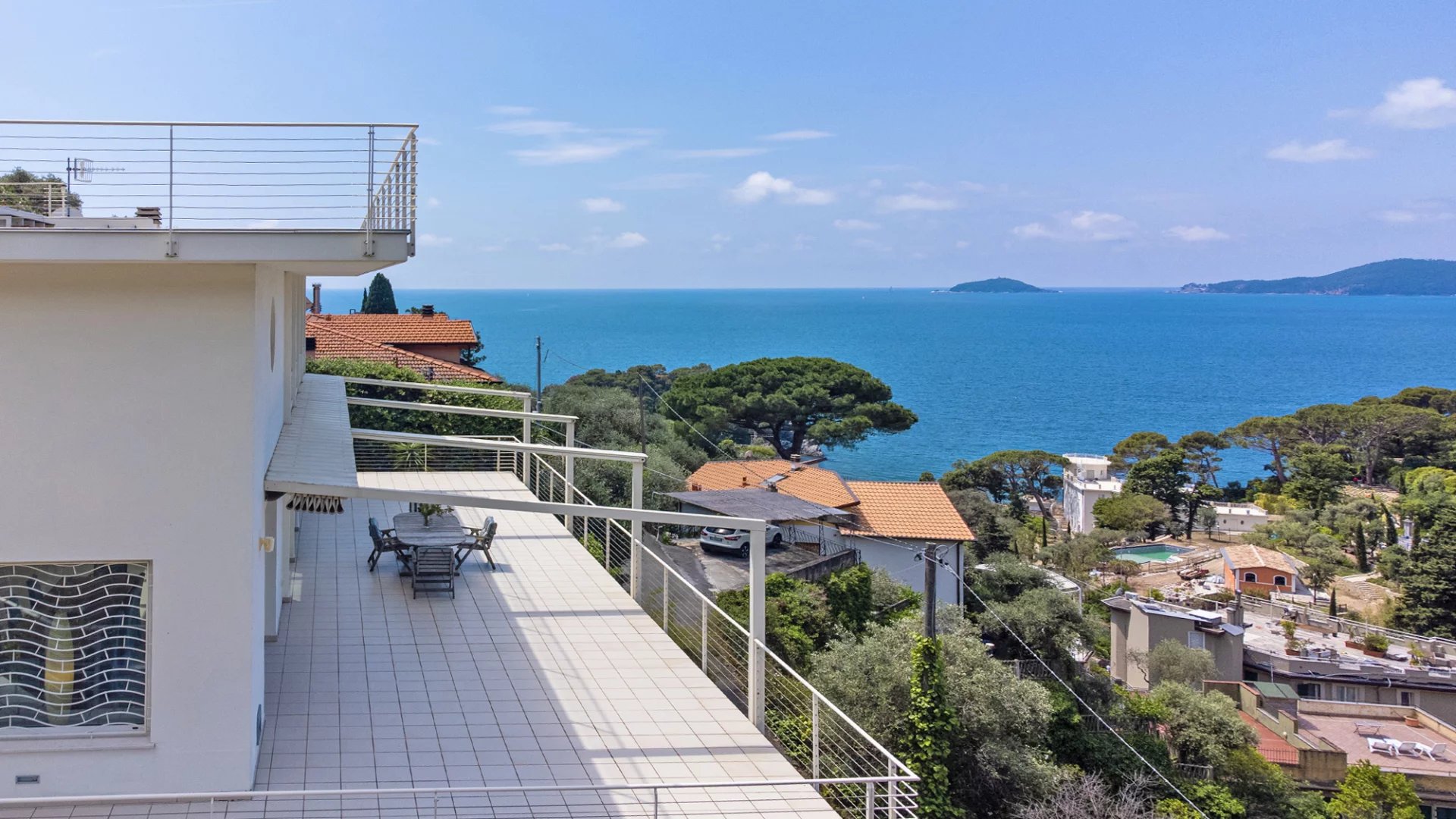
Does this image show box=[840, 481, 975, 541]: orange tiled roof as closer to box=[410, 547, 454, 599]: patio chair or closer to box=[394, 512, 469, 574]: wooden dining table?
box=[394, 512, 469, 574]: wooden dining table

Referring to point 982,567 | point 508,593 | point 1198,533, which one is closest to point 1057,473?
point 1198,533

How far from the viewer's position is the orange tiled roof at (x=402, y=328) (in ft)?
120

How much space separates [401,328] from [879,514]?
16.6 m

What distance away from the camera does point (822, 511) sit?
2664 centimetres

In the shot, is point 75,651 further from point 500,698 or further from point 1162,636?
point 1162,636

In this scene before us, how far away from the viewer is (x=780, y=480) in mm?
36781

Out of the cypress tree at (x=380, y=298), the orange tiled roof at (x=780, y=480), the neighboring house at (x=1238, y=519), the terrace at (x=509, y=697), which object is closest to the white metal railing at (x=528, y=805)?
the terrace at (x=509, y=697)

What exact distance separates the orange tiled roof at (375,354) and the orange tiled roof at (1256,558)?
37641mm

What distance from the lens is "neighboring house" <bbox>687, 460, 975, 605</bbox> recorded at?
33.2 meters

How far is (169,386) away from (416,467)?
1401 cm

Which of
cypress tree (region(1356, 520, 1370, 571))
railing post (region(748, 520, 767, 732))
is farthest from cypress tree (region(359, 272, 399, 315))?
railing post (region(748, 520, 767, 732))

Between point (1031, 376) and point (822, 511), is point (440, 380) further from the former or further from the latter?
point (1031, 376)

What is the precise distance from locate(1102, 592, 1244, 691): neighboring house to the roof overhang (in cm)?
3632

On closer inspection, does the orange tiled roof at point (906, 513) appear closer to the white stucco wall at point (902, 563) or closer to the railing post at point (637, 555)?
the white stucco wall at point (902, 563)
